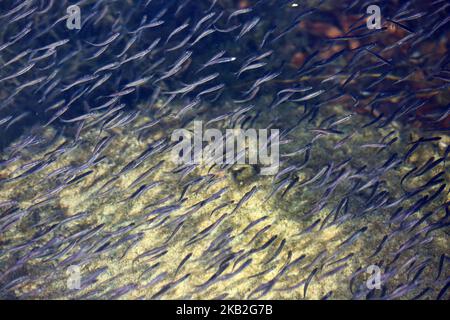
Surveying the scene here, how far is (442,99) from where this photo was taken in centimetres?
717

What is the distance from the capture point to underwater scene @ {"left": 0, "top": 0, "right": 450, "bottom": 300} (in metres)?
5.32

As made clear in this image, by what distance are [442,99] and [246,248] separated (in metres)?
4.86

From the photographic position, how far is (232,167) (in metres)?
6.32

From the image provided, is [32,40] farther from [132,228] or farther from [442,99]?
[442,99]

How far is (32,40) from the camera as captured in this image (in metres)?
8.03

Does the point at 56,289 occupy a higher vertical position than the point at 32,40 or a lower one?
lower

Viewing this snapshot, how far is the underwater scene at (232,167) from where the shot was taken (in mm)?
5324
